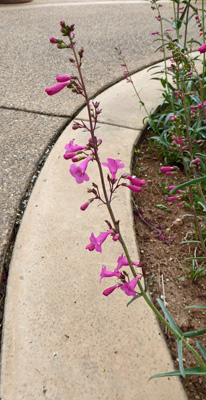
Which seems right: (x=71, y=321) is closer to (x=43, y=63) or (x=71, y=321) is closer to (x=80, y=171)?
(x=80, y=171)

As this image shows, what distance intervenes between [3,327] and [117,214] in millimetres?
1017

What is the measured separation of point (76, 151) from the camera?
1362 millimetres

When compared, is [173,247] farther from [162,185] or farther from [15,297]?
[15,297]

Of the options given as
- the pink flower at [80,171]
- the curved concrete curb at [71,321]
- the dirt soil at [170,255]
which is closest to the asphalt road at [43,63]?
the curved concrete curb at [71,321]

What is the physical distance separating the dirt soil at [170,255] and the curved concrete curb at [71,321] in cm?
12

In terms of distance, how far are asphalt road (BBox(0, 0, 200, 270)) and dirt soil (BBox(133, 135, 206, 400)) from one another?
0.88 meters

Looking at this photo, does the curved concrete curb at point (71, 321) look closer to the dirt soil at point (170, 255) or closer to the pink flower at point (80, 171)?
the dirt soil at point (170, 255)

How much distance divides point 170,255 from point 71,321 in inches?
31.1

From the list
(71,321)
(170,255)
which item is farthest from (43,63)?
(71,321)

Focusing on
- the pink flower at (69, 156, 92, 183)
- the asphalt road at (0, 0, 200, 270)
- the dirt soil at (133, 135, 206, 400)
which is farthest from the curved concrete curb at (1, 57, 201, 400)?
the pink flower at (69, 156, 92, 183)

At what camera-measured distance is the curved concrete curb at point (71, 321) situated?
5.31 feet

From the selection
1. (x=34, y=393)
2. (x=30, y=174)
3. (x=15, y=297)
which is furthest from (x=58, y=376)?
(x=30, y=174)

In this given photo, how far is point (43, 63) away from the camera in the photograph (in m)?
4.69

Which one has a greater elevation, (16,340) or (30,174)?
(30,174)
